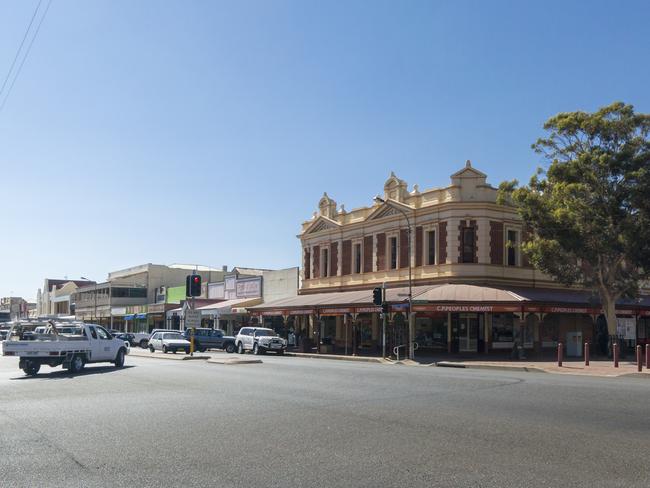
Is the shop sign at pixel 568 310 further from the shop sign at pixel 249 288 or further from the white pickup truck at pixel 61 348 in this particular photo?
the shop sign at pixel 249 288

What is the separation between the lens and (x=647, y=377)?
72.7 ft

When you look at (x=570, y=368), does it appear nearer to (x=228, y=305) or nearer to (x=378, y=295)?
(x=378, y=295)

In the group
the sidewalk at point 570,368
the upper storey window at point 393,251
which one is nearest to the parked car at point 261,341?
the upper storey window at point 393,251

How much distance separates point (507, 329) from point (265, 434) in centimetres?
2925

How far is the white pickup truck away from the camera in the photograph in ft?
71.4

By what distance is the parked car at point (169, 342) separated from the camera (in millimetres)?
40969

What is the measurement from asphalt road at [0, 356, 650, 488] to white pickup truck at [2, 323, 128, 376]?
4795 millimetres

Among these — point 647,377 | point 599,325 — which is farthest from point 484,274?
point 647,377

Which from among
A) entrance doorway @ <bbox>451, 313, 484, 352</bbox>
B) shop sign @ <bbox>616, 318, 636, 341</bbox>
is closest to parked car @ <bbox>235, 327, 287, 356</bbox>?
entrance doorway @ <bbox>451, 313, 484, 352</bbox>

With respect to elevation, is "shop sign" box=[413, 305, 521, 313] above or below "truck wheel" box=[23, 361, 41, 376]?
above

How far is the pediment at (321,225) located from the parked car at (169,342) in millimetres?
12430

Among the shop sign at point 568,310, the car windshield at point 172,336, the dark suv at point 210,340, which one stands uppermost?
the shop sign at point 568,310

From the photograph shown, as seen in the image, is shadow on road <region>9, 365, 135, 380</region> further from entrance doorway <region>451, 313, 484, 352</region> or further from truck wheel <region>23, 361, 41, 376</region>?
entrance doorway <region>451, 313, 484, 352</region>

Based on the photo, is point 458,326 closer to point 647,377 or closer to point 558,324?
point 558,324
